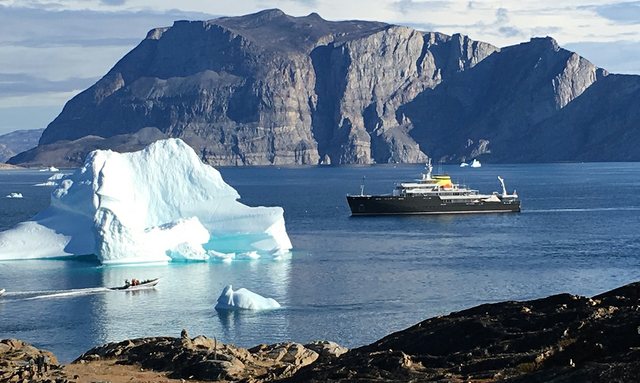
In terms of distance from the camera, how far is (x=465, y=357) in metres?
19.8

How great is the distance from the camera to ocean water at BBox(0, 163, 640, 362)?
4344cm

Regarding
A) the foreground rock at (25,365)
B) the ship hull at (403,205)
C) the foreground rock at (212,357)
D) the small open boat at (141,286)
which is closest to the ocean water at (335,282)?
the small open boat at (141,286)

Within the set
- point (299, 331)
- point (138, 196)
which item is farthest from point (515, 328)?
point (138, 196)

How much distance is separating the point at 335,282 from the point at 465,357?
37814 mm

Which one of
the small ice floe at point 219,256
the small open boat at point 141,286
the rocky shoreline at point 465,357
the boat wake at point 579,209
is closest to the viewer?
the rocky shoreline at point 465,357

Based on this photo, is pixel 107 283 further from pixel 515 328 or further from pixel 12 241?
pixel 515 328

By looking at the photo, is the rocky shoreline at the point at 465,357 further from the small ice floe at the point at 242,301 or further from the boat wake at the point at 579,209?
the boat wake at the point at 579,209

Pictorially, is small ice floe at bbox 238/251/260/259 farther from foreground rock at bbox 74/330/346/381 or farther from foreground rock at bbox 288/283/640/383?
foreground rock at bbox 288/283/640/383

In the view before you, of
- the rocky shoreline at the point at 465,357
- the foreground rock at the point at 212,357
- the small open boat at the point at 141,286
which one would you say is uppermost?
the rocky shoreline at the point at 465,357

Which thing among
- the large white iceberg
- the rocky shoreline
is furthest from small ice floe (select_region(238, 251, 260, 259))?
the rocky shoreline

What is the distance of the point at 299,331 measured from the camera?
42594 mm

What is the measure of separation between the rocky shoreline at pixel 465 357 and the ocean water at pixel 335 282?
33.6 ft

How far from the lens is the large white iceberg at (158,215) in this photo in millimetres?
63062

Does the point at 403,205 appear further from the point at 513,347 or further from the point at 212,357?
the point at 513,347
